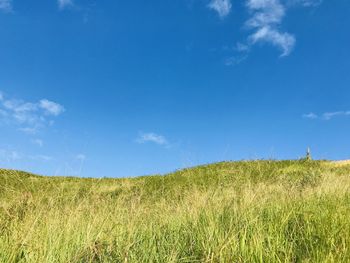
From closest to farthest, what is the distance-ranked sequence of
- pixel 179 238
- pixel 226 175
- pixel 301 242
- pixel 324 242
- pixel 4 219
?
pixel 324 242, pixel 301 242, pixel 179 238, pixel 4 219, pixel 226 175

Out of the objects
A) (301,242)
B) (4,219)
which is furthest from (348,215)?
(4,219)

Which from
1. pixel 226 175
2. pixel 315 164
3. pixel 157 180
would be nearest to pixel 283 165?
pixel 315 164

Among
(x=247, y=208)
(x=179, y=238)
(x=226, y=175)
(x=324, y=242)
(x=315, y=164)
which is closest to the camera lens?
(x=324, y=242)

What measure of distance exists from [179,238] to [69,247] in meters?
1.48

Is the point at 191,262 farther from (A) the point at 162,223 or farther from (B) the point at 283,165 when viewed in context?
(B) the point at 283,165

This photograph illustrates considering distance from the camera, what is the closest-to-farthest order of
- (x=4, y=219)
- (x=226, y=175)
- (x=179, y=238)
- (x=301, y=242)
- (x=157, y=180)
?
(x=301, y=242)
(x=179, y=238)
(x=4, y=219)
(x=226, y=175)
(x=157, y=180)

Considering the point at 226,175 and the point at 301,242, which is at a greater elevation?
the point at 226,175

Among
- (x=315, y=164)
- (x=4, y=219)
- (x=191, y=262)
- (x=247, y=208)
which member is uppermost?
(x=315, y=164)

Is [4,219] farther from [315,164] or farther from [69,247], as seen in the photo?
[315,164]

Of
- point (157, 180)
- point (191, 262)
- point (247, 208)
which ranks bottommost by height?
point (191, 262)

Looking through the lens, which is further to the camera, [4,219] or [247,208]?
[247,208]

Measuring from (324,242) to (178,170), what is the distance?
22.3 meters

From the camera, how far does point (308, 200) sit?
820 centimetres

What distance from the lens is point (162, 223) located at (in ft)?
23.7
